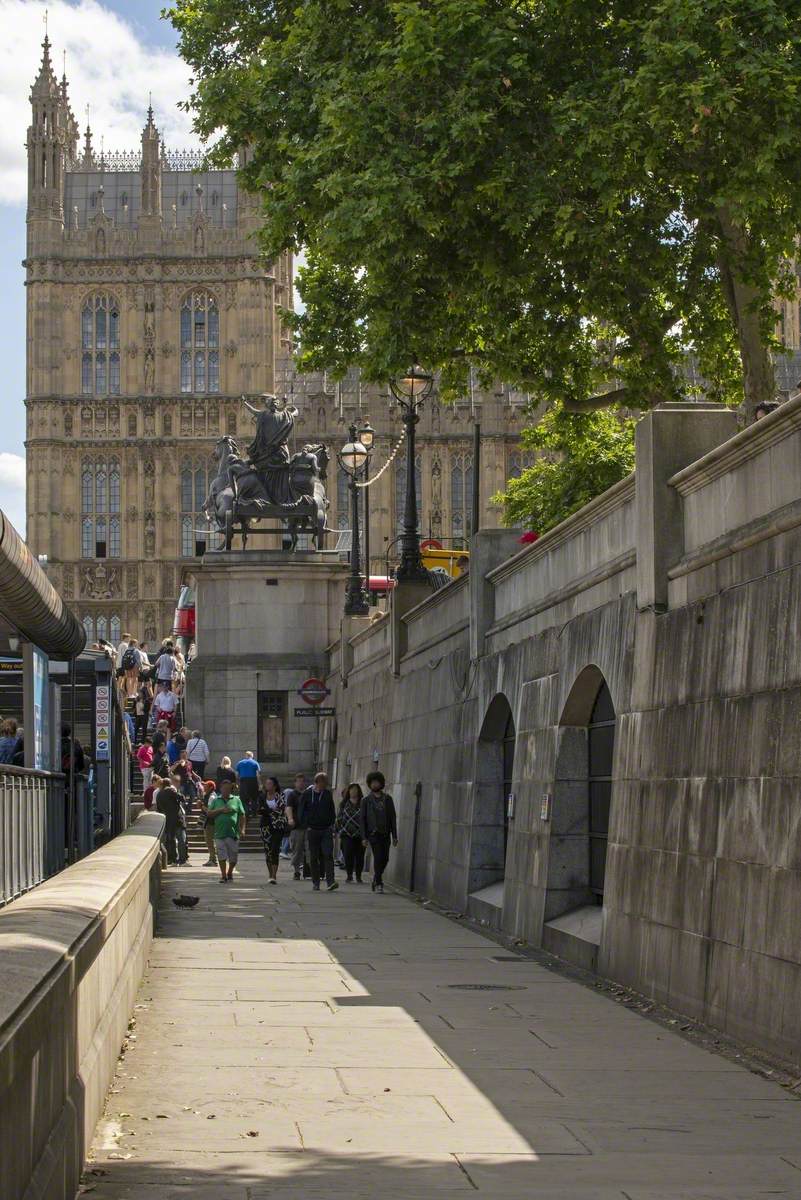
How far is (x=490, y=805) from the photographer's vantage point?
72.0 ft

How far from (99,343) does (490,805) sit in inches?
3495

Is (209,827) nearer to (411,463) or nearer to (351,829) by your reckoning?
(351,829)

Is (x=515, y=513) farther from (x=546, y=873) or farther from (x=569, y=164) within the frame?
(x=546, y=873)

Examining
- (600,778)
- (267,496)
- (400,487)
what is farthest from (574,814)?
(400,487)

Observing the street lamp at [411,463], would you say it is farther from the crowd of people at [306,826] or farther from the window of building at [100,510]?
the window of building at [100,510]

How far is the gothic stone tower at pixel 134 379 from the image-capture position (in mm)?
105625

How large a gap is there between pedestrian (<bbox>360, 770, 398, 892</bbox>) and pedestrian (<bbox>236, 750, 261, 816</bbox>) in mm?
13791

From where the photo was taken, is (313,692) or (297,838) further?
(313,692)

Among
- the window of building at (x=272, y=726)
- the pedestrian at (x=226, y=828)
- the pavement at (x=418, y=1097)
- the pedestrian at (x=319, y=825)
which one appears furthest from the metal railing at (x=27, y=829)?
the window of building at (x=272, y=726)

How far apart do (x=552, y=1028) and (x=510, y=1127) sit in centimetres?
342

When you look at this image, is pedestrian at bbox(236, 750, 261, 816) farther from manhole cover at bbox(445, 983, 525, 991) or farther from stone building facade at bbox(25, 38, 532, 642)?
stone building facade at bbox(25, 38, 532, 642)

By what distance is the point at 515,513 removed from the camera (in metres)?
54.9

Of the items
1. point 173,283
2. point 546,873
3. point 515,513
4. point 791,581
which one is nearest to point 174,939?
point 546,873

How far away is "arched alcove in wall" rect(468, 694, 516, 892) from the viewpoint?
21859 mm
